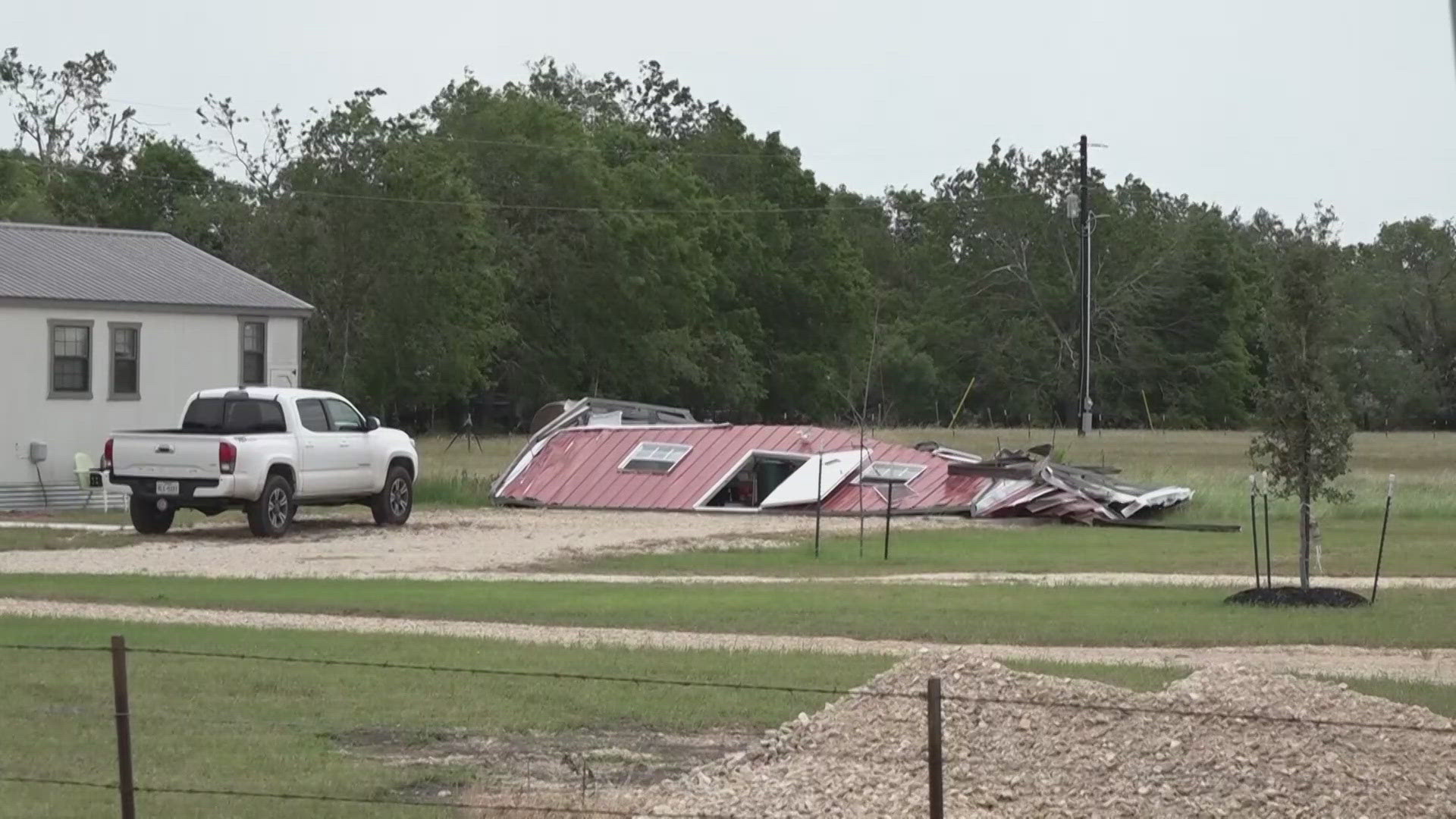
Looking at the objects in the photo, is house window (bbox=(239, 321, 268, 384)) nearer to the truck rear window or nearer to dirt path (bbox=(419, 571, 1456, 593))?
the truck rear window

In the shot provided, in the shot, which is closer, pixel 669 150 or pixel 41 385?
pixel 41 385

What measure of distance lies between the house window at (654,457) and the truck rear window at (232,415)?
30.9 ft

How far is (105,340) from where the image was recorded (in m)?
34.4

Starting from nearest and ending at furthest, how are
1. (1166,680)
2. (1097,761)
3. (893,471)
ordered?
(1097,761)
(1166,680)
(893,471)

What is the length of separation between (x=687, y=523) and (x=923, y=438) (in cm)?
2704

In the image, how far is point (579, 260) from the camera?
71.4 m

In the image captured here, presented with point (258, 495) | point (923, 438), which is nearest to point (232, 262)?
point (923, 438)

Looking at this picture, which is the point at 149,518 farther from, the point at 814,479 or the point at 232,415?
the point at 814,479

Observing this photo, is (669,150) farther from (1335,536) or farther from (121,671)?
(121,671)

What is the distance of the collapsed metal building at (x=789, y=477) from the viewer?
34875mm

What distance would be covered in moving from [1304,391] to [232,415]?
15729 mm

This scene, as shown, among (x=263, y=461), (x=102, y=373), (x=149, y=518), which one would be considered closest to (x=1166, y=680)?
(x=263, y=461)

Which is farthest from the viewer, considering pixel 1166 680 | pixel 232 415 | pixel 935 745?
pixel 232 415

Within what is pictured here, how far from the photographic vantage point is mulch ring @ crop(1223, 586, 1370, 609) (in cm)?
1992
